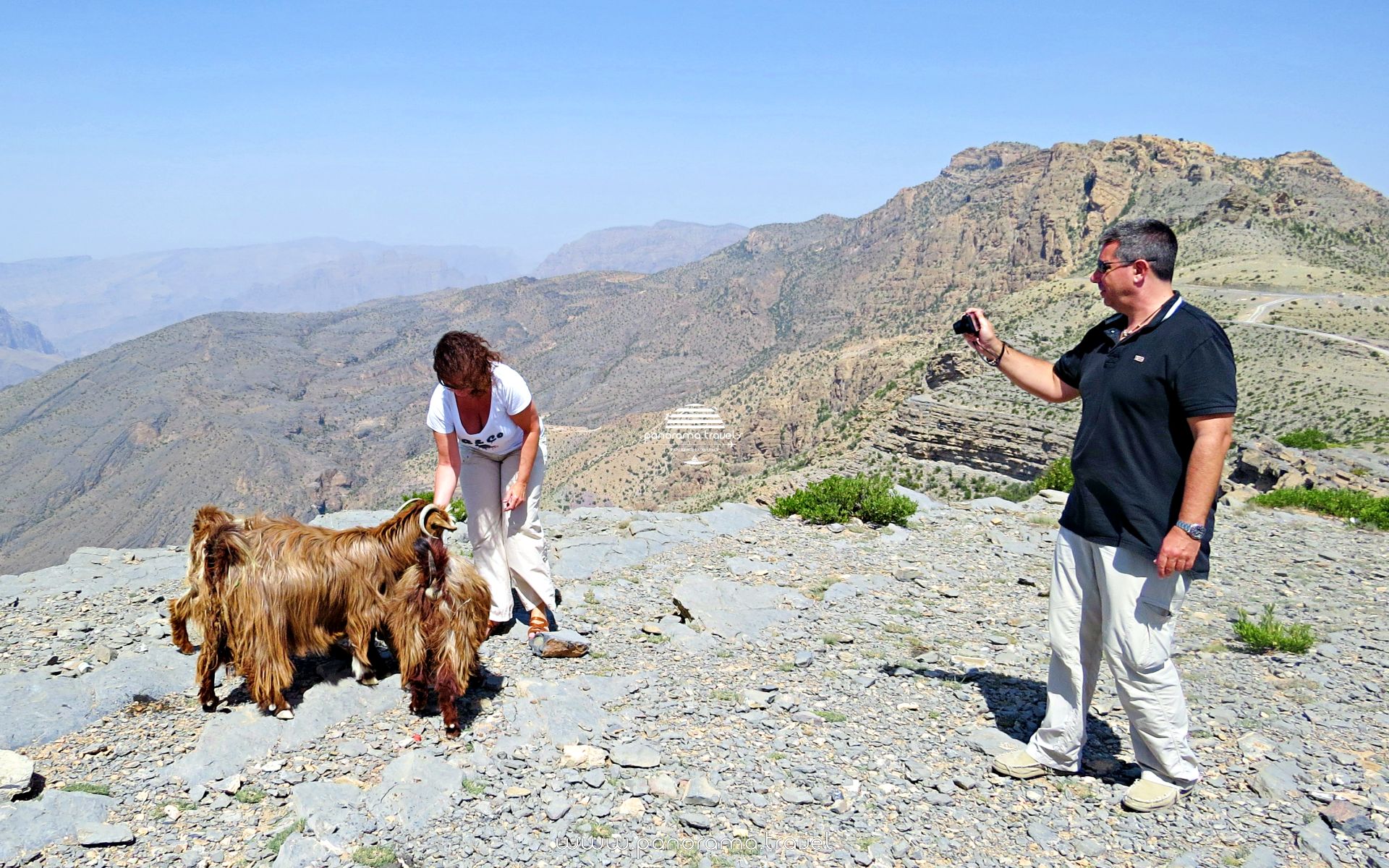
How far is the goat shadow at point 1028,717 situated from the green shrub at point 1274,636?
1855 millimetres

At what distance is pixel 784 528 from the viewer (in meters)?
9.22

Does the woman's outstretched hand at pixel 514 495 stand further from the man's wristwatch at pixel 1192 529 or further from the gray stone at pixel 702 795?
the man's wristwatch at pixel 1192 529

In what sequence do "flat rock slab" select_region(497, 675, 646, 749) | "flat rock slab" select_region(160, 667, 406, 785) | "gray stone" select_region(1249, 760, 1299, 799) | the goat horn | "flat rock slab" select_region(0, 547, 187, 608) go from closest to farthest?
"gray stone" select_region(1249, 760, 1299, 799) < "flat rock slab" select_region(160, 667, 406, 785) < the goat horn < "flat rock slab" select_region(497, 675, 646, 749) < "flat rock slab" select_region(0, 547, 187, 608)

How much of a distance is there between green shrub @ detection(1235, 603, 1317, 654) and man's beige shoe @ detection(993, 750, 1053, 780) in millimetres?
2804

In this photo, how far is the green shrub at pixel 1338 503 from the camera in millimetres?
9656

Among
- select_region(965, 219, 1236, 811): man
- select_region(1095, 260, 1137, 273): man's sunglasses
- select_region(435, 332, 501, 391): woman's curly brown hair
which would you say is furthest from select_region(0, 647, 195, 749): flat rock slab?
select_region(1095, 260, 1137, 273): man's sunglasses

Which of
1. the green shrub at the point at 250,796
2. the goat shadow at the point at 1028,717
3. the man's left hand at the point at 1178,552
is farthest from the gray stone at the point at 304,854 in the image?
the man's left hand at the point at 1178,552

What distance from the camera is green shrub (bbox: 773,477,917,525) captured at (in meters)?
9.43

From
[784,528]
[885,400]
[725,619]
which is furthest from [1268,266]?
[725,619]

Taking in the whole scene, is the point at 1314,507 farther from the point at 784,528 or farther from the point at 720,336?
the point at 720,336

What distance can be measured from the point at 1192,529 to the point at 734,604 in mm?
3911

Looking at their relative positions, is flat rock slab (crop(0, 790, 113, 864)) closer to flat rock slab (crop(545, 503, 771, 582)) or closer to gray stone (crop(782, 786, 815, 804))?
gray stone (crop(782, 786, 815, 804))

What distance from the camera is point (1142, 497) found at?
338cm

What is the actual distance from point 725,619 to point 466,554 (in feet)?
10.2
